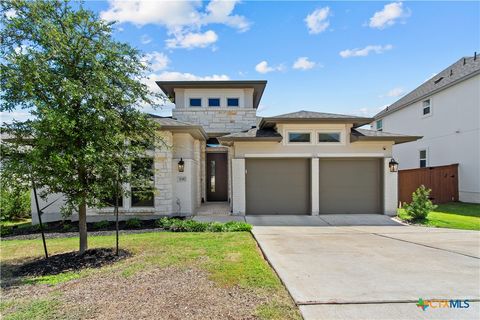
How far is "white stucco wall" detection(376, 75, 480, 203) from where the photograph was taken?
41.6ft

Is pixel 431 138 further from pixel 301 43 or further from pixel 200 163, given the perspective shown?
pixel 200 163

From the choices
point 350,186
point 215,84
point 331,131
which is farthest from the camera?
point 215,84

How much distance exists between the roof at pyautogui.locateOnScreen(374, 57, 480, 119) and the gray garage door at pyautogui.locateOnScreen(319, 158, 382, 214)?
26.0 feet

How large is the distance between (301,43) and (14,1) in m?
8.81

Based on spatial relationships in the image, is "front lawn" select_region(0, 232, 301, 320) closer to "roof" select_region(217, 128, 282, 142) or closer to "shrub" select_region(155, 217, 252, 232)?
"shrub" select_region(155, 217, 252, 232)

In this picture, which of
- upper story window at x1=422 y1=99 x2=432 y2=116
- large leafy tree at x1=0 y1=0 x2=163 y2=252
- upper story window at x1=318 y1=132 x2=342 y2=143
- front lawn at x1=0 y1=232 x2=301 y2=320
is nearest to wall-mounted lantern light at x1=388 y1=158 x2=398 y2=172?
upper story window at x1=318 y1=132 x2=342 y2=143

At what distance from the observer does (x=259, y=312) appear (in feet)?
10.1

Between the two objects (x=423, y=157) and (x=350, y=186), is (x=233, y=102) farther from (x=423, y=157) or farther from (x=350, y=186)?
(x=423, y=157)

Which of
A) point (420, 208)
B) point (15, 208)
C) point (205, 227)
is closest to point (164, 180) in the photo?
point (205, 227)

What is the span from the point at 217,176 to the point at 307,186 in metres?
4.93

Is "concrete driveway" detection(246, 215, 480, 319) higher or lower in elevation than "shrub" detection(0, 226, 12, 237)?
higher

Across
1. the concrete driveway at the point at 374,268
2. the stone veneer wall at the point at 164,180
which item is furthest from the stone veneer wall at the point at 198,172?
the concrete driveway at the point at 374,268

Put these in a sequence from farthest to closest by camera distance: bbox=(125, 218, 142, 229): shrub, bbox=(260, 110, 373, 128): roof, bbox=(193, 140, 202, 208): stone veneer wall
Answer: bbox=(193, 140, 202, 208): stone veneer wall → bbox=(260, 110, 373, 128): roof → bbox=(125, 218, 142, 229): shrub

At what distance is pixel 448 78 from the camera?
1471 cm
